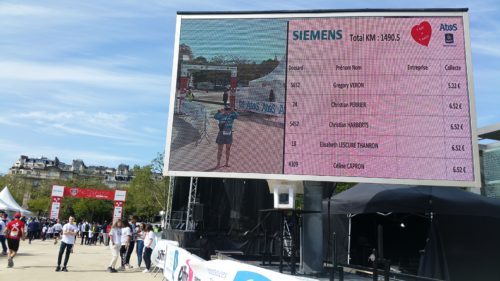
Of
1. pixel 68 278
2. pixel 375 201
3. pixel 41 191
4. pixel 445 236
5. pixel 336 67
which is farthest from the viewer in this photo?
pixel 41 191

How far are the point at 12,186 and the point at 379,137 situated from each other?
291 feet

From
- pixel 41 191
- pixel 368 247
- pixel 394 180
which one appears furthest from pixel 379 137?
pixel 41 191

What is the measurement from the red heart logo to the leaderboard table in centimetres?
2

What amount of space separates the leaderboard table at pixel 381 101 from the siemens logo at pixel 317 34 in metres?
0.02

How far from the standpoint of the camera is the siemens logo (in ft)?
32.9

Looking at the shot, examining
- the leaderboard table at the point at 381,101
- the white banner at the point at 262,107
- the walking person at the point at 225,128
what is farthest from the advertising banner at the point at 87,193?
the leaderboard table at the point at 381,101

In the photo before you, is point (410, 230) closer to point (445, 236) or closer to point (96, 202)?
point (445, 236)

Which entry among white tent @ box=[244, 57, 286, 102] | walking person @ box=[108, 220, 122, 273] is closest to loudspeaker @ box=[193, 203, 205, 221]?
walking person @ box=[108, 220, 122, 273]

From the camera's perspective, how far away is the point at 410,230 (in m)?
15.5

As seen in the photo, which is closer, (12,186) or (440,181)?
(440,181)

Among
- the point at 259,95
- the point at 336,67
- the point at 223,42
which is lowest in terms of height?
the point at 259,95

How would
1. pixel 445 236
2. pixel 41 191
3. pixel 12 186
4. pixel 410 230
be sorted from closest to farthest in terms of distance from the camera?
pixel 445 236
pixel 410 230
pixel 12 186
pixel 41 191

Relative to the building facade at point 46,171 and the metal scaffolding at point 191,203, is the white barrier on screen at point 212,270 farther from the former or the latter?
the building facade at point 46,171

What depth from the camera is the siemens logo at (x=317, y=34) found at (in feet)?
32.9
